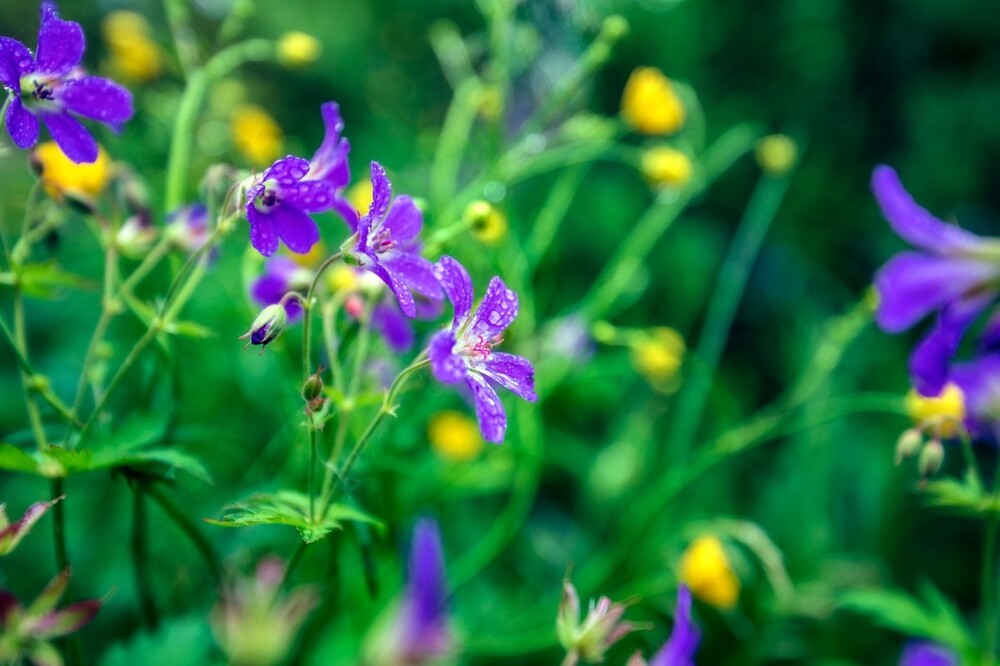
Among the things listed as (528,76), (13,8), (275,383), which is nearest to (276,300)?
(275,383)

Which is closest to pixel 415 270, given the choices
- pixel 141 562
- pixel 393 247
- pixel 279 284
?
pixel 393 247

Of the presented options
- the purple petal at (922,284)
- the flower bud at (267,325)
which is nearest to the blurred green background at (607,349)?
the flower bud at (267,325)

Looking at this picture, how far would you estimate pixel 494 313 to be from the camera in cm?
79

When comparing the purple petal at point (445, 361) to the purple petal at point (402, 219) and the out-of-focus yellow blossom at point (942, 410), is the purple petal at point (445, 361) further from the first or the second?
the out-of-focus yellow blossom at point (942, 410)

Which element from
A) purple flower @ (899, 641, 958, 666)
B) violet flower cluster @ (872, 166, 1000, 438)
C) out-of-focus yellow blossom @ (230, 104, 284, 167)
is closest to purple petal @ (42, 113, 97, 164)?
violet flower cluster @ (872, 166, 1000, 438)

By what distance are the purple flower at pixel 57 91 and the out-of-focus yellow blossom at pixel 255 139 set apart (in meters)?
0.93

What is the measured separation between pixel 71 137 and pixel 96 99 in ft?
0.15

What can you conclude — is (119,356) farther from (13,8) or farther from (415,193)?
(13,8)

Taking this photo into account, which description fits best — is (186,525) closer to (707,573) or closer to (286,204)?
(286,204)

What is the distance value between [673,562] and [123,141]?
1.46 metres

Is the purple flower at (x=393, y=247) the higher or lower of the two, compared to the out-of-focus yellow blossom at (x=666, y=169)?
higher

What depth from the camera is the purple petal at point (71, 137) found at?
811mm

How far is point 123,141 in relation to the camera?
5.91 ft

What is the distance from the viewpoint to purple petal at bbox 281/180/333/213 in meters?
0.73
